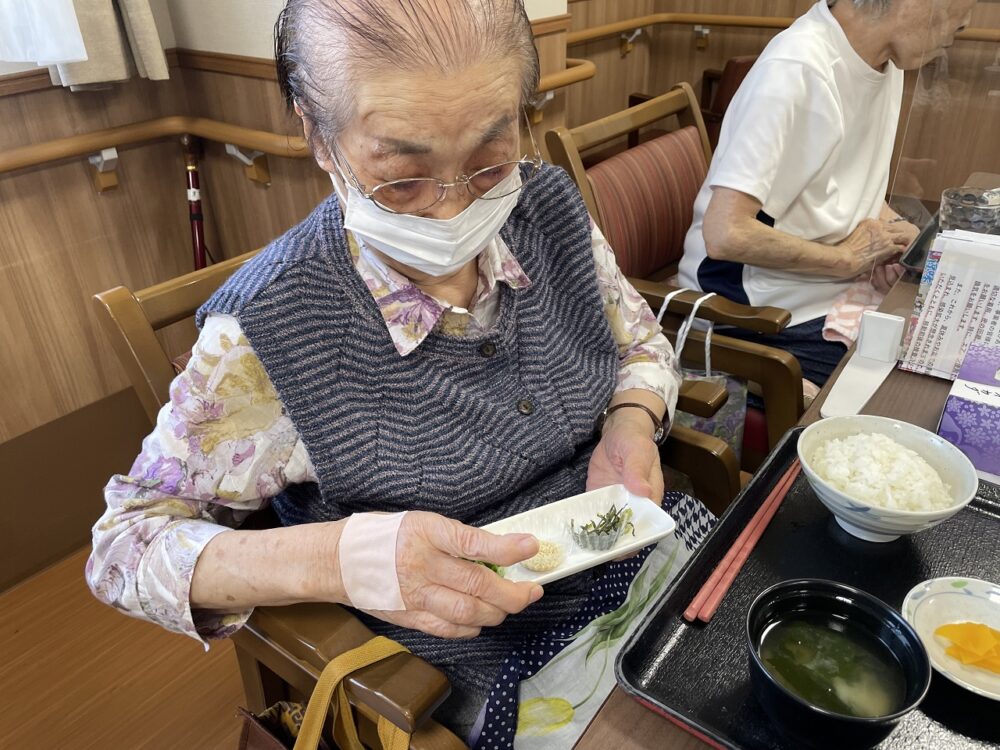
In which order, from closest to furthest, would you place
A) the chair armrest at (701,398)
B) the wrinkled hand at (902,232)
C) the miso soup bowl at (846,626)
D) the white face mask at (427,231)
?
the miso soup bowl at (846,626) → the white face mask at (427,231) → the chair armrest at (701,398) → the wrinkled hand at (902,232)

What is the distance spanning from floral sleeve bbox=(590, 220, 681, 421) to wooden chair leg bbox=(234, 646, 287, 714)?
0.67 metres

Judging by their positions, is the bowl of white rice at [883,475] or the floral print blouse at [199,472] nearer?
the bowl of white rice at [883,475]

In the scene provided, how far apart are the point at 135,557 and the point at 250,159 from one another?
57.7 inches

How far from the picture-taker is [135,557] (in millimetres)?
822

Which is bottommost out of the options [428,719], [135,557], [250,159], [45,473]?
[45,473]

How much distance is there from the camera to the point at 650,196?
181 centimetres

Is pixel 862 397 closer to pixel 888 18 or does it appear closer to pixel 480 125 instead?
pixel 480 125

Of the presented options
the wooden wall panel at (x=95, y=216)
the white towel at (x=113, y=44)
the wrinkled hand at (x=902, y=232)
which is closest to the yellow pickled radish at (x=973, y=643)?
the wrinkled hand at (x=902, y=232)

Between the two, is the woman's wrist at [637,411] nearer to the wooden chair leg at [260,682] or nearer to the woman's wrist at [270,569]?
the woman's wrist at [270,569]

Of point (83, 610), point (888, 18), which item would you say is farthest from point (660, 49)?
point (83, 610)

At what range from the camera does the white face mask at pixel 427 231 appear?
852 millimetres

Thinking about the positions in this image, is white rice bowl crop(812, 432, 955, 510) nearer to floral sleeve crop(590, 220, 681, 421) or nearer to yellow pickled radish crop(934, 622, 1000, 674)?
yellow pickled radish crop(934, 622, 1000, 674)

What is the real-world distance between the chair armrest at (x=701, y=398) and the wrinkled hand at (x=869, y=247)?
0.53m

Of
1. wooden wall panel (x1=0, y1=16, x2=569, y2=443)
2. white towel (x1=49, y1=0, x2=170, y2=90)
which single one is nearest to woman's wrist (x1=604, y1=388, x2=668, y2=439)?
wooden wall panel (x1=0, y1=16, x2=569, y2=443)
